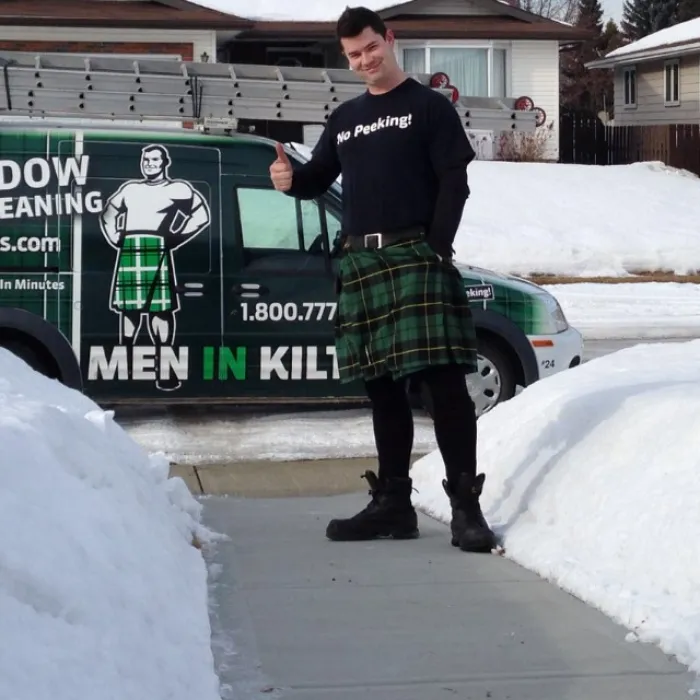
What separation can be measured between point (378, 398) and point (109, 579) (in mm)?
2118

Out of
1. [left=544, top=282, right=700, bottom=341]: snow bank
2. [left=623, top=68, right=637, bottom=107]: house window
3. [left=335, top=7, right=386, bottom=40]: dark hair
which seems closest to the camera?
[left=335, top=7, right=386, bottom=40]: dark hair

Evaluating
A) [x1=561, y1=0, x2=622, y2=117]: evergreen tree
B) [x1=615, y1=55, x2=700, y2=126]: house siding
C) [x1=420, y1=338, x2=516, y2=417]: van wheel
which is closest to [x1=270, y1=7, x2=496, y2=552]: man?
[x1=420, y1=338, x2=516, y2=417]: van wheel

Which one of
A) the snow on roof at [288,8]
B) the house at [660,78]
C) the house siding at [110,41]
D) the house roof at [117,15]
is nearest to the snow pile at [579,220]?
the snow on roof at [288,8]

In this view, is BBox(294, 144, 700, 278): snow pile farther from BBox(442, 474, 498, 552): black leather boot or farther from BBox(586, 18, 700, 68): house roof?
BBox(442, 474, 498, 552): black leather boot

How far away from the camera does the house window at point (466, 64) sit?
31.1 metres

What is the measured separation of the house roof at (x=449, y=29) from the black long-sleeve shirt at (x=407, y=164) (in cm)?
2476

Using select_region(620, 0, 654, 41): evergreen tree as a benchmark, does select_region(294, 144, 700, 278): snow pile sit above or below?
below

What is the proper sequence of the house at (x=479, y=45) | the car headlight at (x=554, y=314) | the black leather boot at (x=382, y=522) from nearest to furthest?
the black leather boot at (x=382, y=522) < the car headlight at (x=554, y=314) < the house at (x=479, y=45)

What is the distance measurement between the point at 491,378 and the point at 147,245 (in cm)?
233

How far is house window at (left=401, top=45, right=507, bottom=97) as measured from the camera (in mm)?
31141

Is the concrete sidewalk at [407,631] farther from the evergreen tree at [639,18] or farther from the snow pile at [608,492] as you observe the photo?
the evergreen tree at [639,18]

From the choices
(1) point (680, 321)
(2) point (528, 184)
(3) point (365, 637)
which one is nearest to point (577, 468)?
(3) point (365, 637)

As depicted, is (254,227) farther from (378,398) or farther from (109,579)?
(109,579)

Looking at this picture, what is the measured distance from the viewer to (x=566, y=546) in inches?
196
